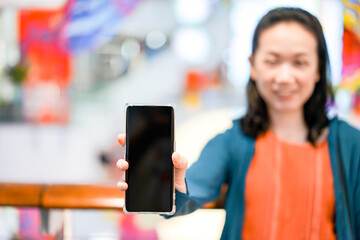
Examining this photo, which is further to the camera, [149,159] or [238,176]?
[238,176]

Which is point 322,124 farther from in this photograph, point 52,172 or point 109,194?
point 52,172

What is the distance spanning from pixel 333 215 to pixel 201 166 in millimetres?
278

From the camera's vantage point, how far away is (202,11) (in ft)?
7.83

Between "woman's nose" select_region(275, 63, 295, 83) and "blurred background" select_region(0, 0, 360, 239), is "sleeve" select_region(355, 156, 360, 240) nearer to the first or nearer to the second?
"woman's nose" select_region(275, 63, 295, 83)

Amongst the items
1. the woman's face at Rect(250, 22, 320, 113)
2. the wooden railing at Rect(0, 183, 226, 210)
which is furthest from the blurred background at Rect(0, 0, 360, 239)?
the woman's face at Rect(250, 22, 320, 113)

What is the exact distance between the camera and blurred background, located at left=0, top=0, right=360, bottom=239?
2.37 meters

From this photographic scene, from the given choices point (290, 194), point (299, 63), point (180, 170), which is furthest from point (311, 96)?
point (180, 170)

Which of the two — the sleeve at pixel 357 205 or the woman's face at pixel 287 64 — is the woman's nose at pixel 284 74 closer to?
the woman's face at pixel 287 64

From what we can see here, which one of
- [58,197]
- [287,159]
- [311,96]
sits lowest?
[58,197]

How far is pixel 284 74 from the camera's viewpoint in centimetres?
73

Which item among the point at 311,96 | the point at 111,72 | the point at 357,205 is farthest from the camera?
the point at 111,72

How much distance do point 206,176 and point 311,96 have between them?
30cm

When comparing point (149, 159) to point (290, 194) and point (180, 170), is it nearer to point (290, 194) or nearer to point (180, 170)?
point (180, 170)

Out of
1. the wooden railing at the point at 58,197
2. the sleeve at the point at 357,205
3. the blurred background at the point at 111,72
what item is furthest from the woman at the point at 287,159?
the blurred background at the point at 111,72
